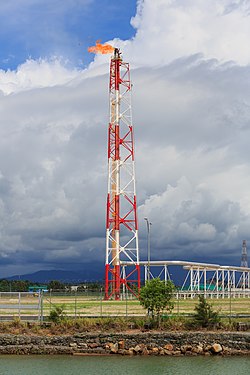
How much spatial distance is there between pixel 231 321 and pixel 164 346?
742 centimetres

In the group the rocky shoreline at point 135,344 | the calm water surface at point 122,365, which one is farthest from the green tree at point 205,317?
the calm water surface at point 122,365

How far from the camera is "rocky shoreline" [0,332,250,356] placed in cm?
4178

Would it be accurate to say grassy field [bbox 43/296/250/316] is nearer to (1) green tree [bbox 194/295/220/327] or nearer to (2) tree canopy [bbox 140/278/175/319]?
(2) tree canopy [bbox 140/278/175/319]

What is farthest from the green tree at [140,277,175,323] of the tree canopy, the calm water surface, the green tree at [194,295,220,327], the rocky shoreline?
A: the calm water surface

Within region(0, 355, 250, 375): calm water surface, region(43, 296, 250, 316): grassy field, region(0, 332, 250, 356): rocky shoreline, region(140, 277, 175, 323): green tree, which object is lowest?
region(0, 355, 250, 375): calm water surface

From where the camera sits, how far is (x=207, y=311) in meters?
46.7

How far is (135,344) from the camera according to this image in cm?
4256

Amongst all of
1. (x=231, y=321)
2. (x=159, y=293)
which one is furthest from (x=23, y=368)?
(x=231, y=321)

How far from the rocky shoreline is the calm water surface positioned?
1.23 metres

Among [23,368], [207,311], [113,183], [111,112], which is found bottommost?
[23,368]

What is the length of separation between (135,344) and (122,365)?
4.98 m

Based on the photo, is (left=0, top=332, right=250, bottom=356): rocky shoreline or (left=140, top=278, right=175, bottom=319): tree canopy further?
(left=140, top=278, right=175, bottom=319): tree canopy

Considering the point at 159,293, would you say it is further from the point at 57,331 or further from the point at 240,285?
the point at 240,285

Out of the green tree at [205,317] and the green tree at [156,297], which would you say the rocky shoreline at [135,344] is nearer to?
the green tree at [205,317]
